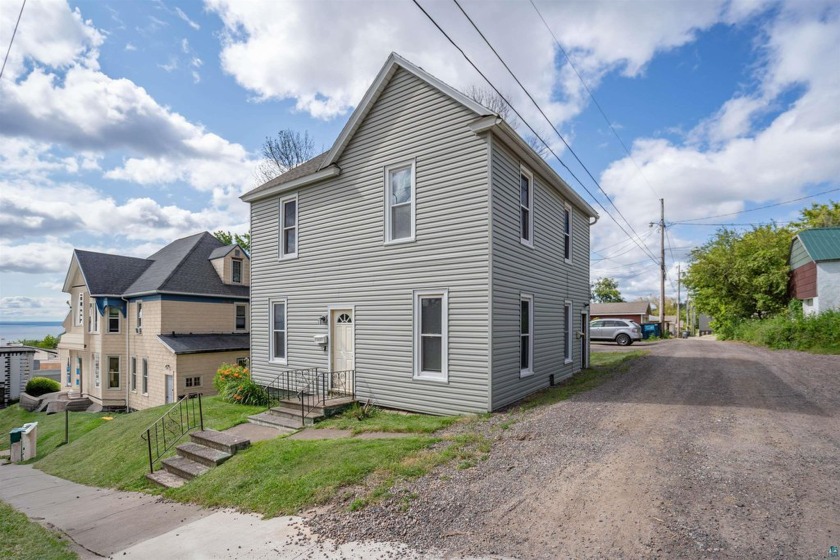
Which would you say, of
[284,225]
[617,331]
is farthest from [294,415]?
[617,331]

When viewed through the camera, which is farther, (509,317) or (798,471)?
(509,317)

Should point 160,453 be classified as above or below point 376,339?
below

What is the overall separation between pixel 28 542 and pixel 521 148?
10912mm

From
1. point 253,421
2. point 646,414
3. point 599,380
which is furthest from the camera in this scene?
point 599,380

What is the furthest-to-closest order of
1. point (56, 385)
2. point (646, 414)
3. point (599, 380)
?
point (56, 385) < point (599, 380) < point (646, 414)

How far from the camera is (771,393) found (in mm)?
9703

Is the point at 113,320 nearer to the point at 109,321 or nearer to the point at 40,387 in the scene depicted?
the point at 109,321

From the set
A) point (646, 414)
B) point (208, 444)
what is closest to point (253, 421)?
point (208, 444)

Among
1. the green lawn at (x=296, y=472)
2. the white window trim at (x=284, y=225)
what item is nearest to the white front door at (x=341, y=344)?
the white window trim at (x=284, y=225)

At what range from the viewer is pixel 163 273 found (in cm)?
2075

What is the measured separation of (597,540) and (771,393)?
845cm

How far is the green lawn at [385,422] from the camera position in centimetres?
821

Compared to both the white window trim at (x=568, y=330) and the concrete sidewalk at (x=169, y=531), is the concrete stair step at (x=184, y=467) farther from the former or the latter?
the white window trim at (x=568, y=330)

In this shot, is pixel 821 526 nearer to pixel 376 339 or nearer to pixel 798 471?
pixel 798 471
